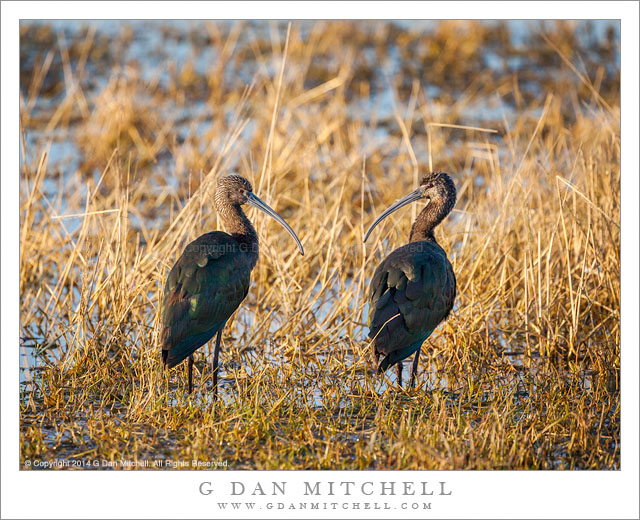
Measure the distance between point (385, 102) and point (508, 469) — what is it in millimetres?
8225

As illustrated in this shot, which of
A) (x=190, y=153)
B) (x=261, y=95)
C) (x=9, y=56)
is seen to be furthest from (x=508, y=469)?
(x=261, y=95)

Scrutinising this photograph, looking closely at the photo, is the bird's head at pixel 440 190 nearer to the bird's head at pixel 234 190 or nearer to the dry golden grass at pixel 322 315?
the dry golden grass at pixel 322 315

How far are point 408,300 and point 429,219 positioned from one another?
2.75 ft

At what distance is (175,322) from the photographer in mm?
5379

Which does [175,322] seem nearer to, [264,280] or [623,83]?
[264,280]

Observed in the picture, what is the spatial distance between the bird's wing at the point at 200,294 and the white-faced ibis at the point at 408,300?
826mm

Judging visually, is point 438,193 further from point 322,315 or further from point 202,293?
point 202,293

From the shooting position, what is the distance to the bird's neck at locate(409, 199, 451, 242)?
6.14m

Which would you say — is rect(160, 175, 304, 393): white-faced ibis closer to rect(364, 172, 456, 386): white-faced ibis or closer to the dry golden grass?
the dry golden grass

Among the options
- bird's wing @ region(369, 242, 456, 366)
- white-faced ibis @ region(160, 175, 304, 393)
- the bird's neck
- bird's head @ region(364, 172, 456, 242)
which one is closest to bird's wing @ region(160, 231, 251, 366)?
white-faced ibis @ region(160, 175, 304, 393)

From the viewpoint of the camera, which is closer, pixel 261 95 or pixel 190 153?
pixel 190 153

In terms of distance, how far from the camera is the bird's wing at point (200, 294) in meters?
5.36

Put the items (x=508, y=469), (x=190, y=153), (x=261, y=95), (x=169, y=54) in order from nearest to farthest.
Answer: (x=508, y=469), (x=190, y=153), (x=261, y=95), (x=169, y=54)

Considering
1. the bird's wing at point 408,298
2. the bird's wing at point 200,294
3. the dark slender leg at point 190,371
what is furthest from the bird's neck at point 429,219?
the dark slender leg at point 190,371
